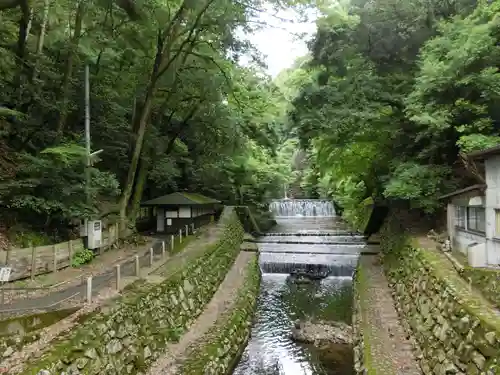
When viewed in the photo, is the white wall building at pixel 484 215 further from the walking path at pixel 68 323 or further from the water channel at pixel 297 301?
the walking path at pixel 68 323

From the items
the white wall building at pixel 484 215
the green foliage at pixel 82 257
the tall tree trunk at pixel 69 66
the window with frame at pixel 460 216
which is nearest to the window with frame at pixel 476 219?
the white wall building at pixel 484 215

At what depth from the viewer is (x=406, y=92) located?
56.6 ft

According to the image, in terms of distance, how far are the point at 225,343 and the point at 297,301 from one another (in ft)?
19.8

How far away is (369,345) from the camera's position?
10336 millimetres

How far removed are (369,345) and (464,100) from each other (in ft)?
31.6

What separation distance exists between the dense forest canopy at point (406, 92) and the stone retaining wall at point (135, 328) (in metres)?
8.53

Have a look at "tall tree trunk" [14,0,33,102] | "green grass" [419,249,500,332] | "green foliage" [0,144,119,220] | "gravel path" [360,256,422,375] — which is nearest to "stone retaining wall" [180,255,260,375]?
"gravel path" [360,256,422,375]

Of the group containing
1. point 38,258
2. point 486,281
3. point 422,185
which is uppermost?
point 422,185

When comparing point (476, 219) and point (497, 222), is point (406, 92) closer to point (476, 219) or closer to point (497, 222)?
point (476, 219)

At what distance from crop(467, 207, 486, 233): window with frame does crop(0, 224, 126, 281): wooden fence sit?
1360 centimetres

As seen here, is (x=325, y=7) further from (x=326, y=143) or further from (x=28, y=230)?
(x=28, y=230)

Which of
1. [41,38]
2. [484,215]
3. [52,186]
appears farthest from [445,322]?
[41,38]

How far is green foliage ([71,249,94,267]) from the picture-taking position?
44.8ft

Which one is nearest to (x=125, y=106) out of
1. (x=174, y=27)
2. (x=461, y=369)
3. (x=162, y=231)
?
(x=174, y=27)
